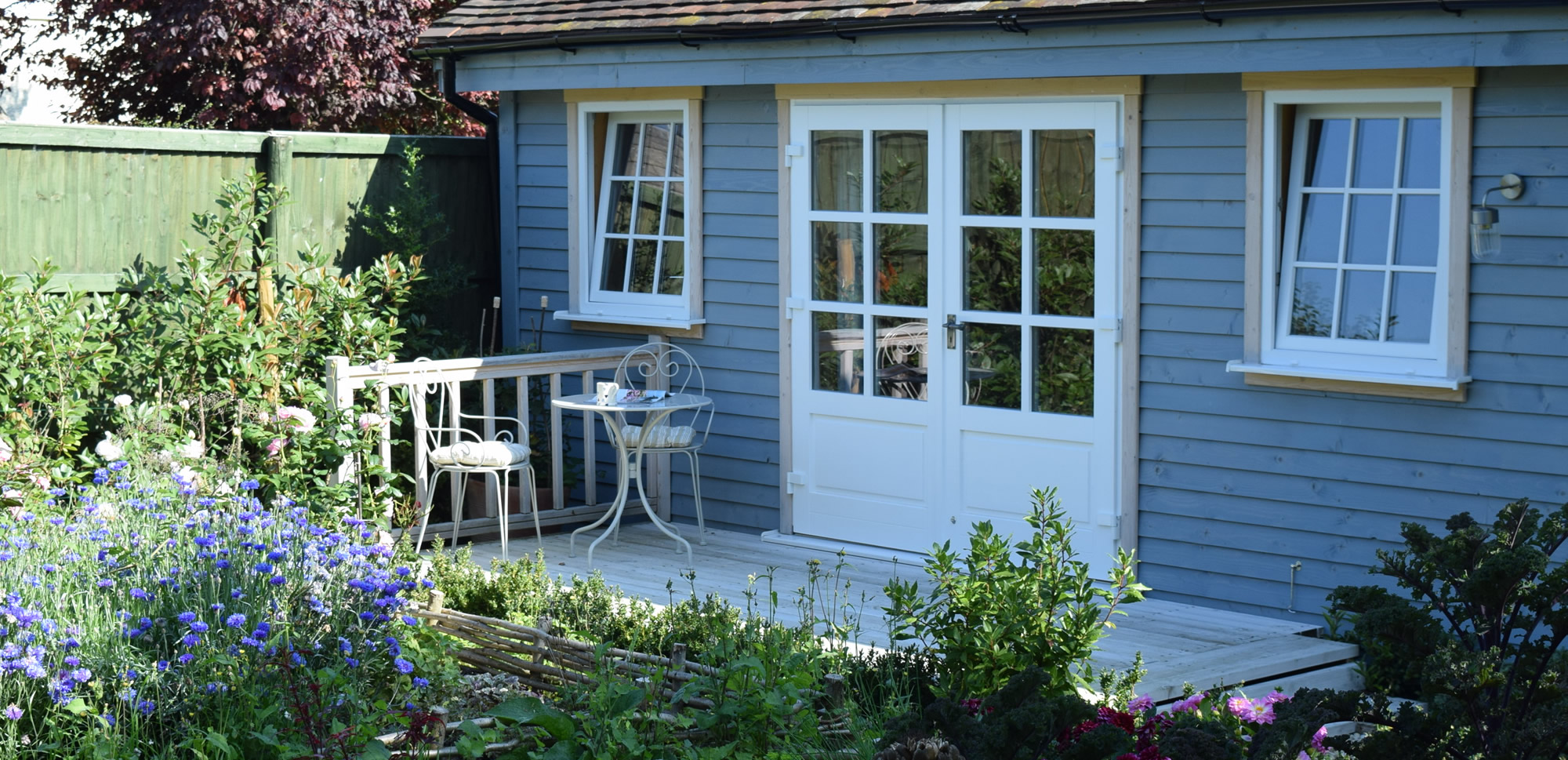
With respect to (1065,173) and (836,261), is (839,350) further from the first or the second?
(1065,173)

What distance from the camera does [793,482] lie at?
27.5 ft

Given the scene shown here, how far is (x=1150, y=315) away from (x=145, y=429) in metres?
4.49

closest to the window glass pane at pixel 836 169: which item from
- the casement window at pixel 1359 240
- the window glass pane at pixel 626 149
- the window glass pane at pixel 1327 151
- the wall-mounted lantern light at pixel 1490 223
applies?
the window glass pane at pixel 626 149

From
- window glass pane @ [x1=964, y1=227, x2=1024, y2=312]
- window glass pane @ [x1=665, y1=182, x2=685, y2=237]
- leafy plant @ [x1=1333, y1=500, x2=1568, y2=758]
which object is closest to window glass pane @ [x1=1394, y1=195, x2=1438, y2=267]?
window glass pane @ [x1=964, y1=227, x2=1024, y2=312]

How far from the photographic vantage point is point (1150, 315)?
7.13 meters

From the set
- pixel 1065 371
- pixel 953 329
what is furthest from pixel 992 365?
pixel 1065 371

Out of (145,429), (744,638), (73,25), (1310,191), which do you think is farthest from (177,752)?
(73,25)

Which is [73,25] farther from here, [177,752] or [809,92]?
[177,752]

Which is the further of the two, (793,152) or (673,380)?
(673,380)

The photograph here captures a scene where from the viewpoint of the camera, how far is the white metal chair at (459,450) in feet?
25.1

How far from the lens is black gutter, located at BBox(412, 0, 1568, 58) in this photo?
6141 millimetres

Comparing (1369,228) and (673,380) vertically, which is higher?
(1369,228)

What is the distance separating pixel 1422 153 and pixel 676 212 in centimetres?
390

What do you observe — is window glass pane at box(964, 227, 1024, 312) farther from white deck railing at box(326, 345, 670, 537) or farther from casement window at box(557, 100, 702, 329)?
white deck railing at box(326, 345, 670, 537)
